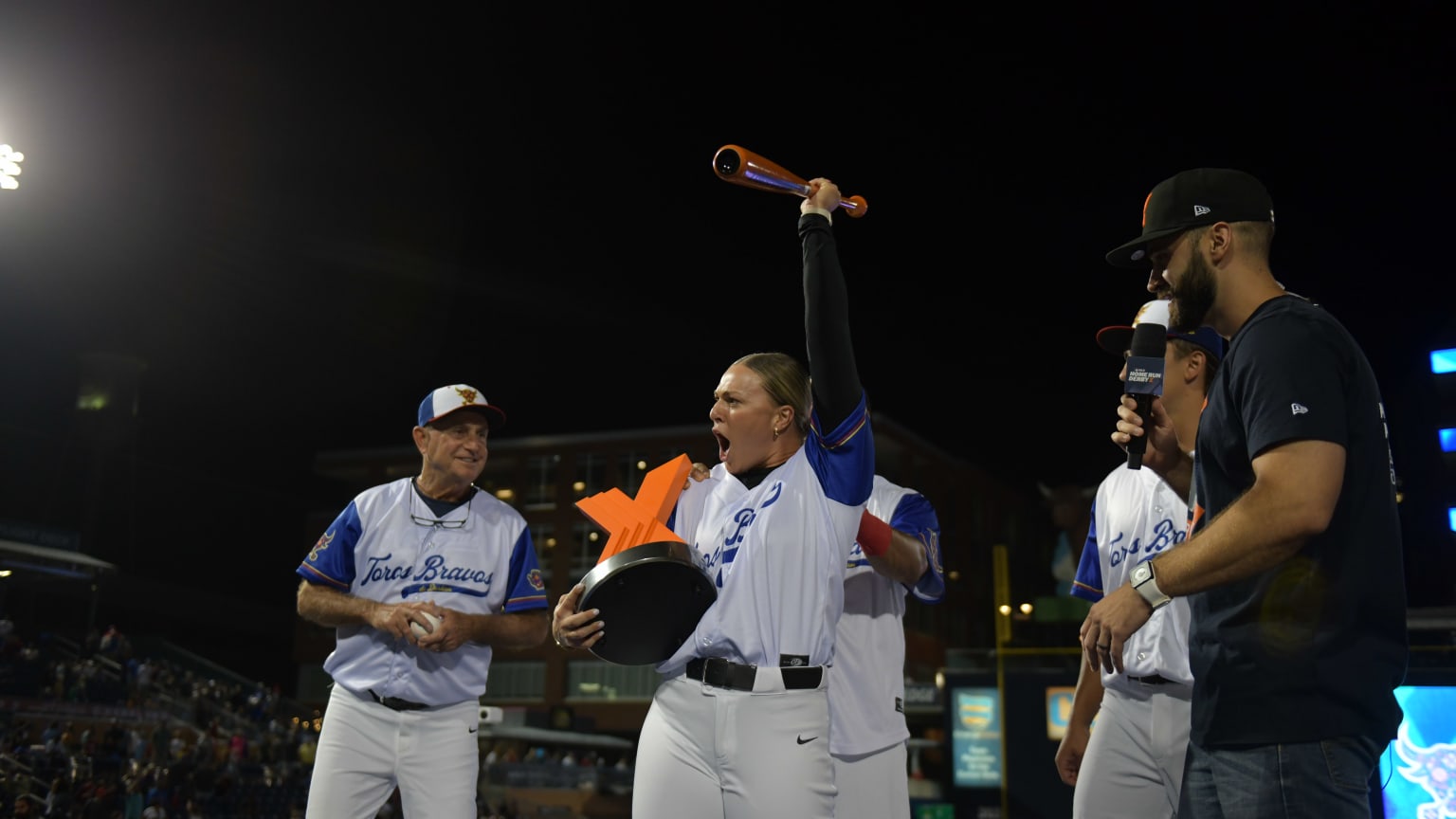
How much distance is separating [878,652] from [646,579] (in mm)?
1870

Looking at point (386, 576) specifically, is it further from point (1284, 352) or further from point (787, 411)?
point (1284, 352)

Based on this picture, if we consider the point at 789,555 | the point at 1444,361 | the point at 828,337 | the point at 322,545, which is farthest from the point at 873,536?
the point at 1444,361

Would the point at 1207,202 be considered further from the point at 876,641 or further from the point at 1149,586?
the point at 876,641

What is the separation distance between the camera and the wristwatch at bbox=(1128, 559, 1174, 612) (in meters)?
2.65

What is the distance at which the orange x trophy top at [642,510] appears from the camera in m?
3.44

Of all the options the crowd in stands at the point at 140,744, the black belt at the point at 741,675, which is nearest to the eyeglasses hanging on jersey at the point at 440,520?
the black belt at the point at 741,675

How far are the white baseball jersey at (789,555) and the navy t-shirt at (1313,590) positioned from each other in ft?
3.78

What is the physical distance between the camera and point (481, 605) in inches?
225

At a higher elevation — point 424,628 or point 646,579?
point 646,579

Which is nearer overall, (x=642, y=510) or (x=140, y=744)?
(x=642, y=510)

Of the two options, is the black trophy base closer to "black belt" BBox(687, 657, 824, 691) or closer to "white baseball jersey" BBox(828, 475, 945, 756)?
"black belt" BBox(687, 657, 824, 691)

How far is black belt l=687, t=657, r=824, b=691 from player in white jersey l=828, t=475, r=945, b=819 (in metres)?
1.08

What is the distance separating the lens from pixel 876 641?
15.7 ft

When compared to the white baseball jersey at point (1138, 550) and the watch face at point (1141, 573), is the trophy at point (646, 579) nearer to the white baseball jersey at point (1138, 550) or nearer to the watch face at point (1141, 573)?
the watch face at point (1141, 573)
